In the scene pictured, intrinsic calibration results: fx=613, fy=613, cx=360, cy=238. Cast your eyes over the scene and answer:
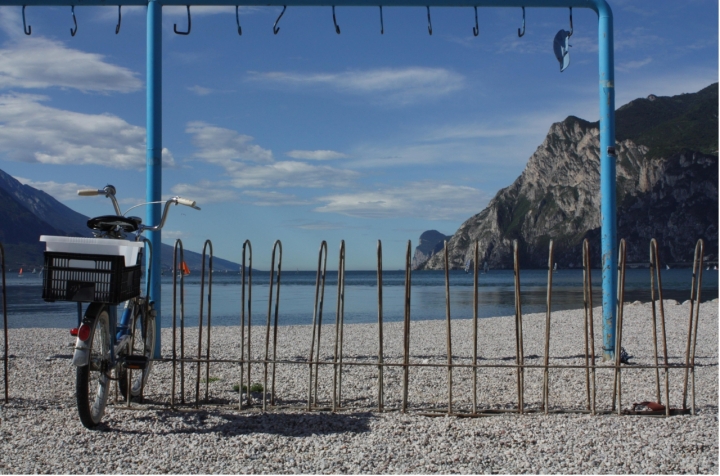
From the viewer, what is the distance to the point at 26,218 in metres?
182

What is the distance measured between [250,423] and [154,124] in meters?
3.74

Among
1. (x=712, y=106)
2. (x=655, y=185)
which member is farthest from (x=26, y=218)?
(x=712, y=106)

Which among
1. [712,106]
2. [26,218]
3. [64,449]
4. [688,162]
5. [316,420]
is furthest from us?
[26,218]

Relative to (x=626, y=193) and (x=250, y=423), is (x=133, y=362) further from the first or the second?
(x=626, y=193)

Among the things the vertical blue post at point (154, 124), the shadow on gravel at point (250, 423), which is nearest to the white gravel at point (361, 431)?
the shadow on gravel at point (250, 423)

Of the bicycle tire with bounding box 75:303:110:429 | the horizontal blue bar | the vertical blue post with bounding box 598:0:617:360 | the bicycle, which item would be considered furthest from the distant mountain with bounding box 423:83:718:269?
the bicycle tire with bounding box 75:303:110:429

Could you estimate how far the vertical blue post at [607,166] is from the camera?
24.4 ft

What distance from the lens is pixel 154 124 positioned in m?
6.97

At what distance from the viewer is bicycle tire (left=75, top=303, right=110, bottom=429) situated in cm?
445

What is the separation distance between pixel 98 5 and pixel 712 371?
868 centimetres

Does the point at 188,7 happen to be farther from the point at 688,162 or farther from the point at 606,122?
the point at 688,162

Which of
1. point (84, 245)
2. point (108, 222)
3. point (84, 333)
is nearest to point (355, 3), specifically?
point (108, 222)

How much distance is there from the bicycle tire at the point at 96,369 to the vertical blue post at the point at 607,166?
5608mm

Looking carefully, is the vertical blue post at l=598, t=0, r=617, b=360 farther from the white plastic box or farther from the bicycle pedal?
the white plastic box
